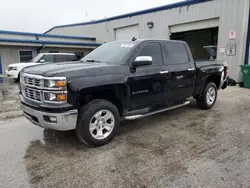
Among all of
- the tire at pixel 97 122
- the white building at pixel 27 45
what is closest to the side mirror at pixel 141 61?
the tire at pixel 97 122

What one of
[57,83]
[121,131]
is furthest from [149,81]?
[57,83]

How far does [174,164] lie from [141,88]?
1.61m

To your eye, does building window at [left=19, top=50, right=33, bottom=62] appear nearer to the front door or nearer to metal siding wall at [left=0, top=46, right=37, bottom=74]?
metal siding wall at [left=0, top=46, right=37, bottom=74]

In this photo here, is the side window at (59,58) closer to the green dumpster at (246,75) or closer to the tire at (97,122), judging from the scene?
the green dumpster at (246,75)

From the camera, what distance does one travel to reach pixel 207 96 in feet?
19.8

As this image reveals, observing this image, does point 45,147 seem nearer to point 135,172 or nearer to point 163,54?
point 135,172

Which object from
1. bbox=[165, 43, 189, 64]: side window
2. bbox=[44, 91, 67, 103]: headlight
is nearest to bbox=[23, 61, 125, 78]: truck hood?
bbox=[44, 91, 67, 103]: headlight

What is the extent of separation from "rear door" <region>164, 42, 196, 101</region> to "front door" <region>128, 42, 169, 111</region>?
0.22 meters

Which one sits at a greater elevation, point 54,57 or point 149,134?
point 54,57

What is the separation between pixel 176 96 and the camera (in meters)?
5.03

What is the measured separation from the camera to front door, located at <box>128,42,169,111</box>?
13.4 ft

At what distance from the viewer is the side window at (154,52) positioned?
445 centimetres

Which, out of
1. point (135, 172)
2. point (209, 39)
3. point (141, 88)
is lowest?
point (135, 172)

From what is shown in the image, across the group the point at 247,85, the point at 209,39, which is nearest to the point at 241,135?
the point at 247,85
